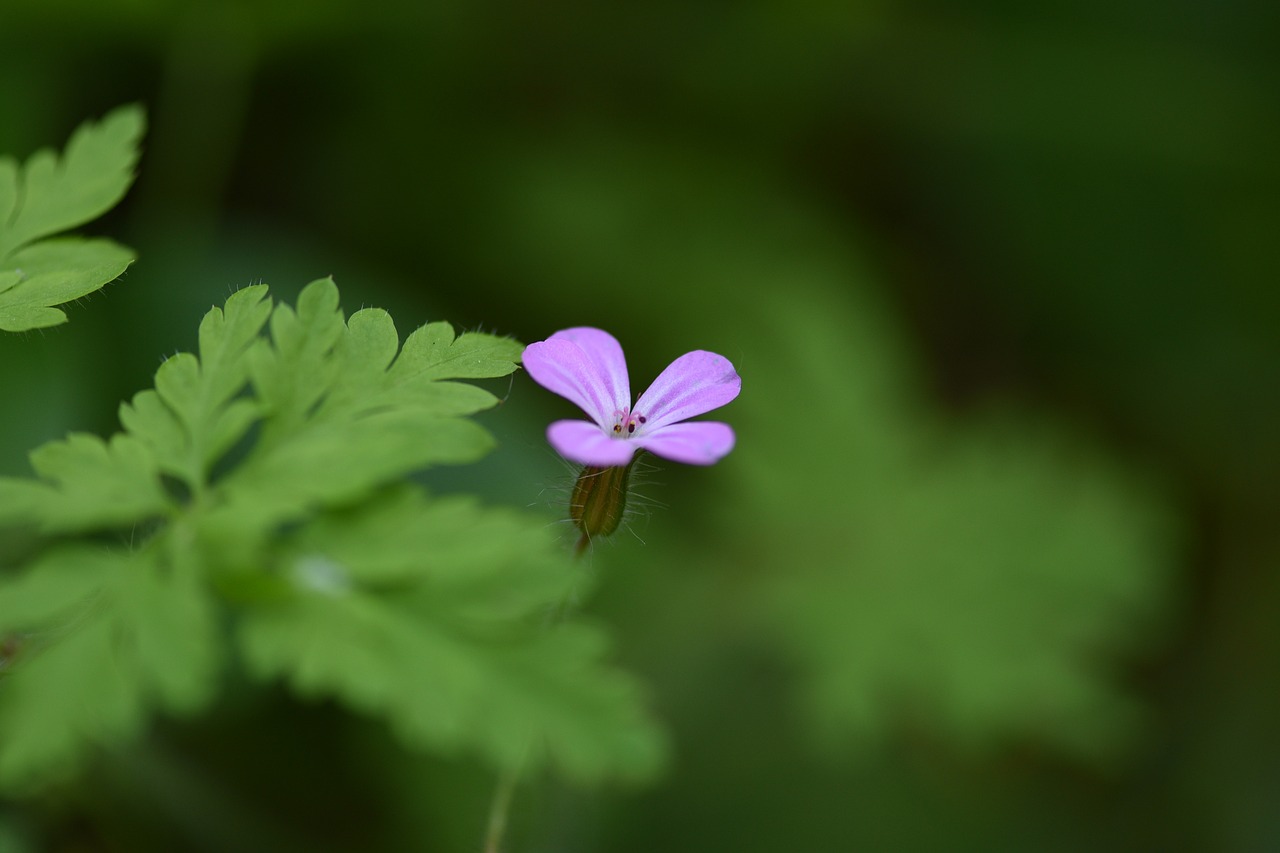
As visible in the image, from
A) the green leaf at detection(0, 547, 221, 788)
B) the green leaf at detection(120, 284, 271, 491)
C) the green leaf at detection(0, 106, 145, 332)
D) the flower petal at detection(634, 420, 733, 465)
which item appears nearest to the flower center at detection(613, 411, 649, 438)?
the flower petal at detection(634, 420, 733, 465)

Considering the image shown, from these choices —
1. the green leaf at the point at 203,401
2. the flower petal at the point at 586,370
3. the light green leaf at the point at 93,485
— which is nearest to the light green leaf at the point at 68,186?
the green leaf at the point at 203,401

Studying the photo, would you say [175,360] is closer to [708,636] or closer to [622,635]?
[622,635]

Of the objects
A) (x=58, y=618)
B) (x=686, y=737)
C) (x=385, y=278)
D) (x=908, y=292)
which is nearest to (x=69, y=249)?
(x=58, y=618)

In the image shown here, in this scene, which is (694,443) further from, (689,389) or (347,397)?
(347,397)

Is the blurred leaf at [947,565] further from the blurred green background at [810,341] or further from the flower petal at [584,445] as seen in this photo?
the flower petal at [584,445]

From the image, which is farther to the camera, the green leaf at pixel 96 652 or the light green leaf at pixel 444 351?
the light green leaf at pixel 444 351
